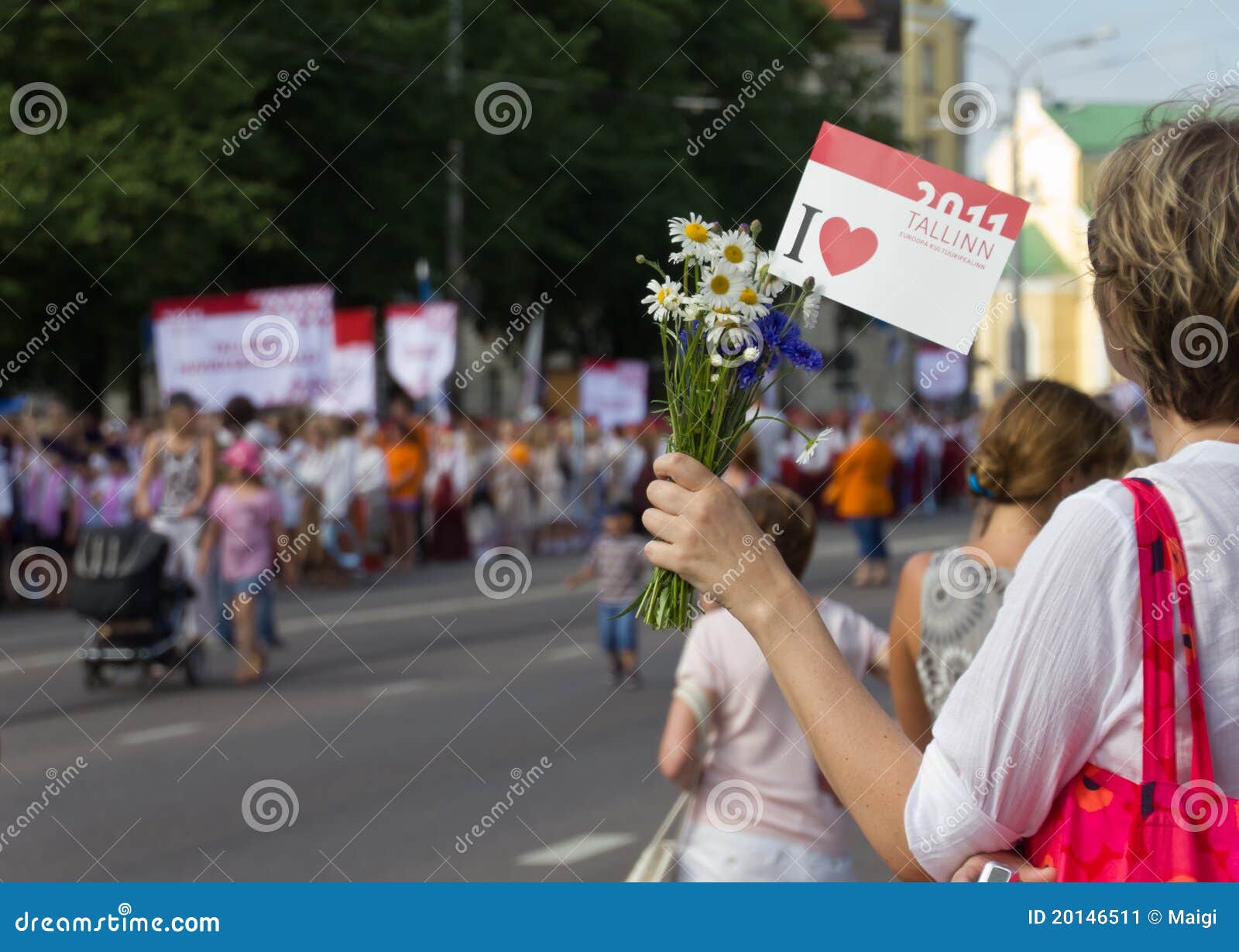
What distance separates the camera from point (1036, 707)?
154cm

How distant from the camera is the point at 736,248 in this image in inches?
79.8

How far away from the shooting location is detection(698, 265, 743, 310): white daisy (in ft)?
6.55

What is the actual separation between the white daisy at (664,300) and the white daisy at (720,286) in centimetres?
3

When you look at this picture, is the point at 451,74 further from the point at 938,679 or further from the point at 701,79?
the point at 938,679

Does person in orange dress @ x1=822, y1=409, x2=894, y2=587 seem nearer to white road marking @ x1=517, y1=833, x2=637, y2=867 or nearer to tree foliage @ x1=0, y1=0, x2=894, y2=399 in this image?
tree foliage @ x1=0, y1=0, x2=894, y2=399

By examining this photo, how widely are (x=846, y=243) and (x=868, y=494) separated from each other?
15.8m

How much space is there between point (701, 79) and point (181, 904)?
36227mm

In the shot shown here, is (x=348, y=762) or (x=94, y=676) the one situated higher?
(x=348, y=762)

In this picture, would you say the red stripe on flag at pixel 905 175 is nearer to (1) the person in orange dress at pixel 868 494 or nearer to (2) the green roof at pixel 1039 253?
(1) the person in orange dress at pixel 868 494

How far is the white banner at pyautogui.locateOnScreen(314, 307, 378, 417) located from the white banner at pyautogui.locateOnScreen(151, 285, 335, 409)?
2.08 ft

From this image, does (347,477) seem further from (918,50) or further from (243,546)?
(918,50)

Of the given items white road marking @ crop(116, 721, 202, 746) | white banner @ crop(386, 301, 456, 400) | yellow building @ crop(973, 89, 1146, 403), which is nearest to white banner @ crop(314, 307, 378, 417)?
white banner @ crop(386, 301, 456, 400)

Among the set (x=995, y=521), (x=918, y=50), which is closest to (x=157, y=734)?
(x=995, y=521)

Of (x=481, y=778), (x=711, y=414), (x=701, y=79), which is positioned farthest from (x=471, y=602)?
(x=701, y=79)
